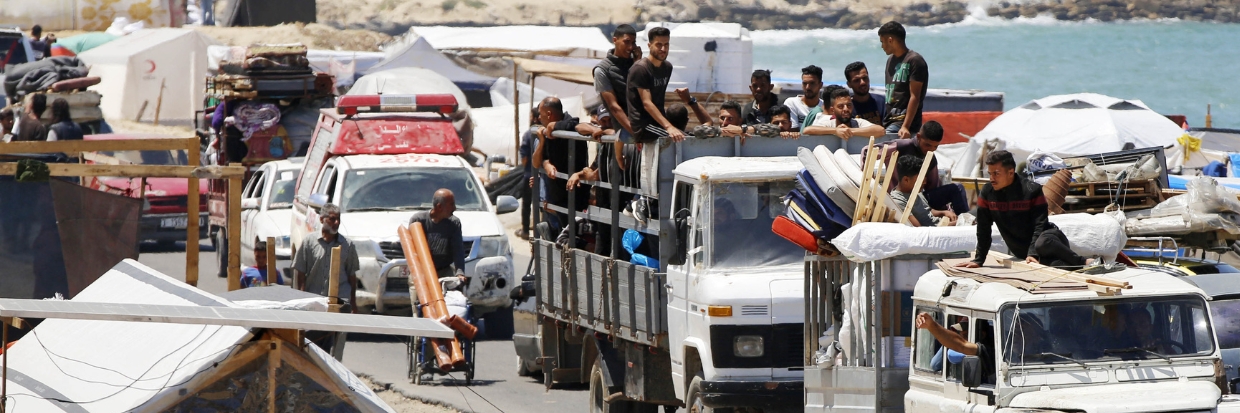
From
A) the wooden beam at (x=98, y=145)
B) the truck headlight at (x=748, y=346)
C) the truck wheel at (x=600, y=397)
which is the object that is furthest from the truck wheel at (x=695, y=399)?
the wooden beam at (x=98, y=145)

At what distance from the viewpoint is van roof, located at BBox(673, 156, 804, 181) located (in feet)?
32.6

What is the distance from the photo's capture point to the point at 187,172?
11.2m

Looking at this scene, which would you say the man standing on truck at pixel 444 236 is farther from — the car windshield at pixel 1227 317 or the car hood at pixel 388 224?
the car windshield at pixel 1227 317

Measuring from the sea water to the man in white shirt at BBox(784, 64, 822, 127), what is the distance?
51101 mm

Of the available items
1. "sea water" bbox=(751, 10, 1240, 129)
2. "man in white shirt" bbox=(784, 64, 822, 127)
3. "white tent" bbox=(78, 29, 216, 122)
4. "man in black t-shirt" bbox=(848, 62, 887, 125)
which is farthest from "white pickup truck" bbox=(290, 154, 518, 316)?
"sea water" bbox=(751, 10, 1240, 129)

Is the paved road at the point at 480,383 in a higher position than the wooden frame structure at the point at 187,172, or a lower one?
lower

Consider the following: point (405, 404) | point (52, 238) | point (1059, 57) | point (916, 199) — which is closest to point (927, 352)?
point (916, 199)

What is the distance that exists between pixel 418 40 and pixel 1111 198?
83.6ft

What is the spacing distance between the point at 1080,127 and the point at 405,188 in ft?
39.7

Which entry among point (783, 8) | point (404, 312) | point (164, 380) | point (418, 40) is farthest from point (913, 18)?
point (164, 380)

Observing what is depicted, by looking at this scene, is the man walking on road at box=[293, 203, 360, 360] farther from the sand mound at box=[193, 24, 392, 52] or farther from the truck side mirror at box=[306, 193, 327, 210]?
the sand mound at box=[193, 24, 392, 52]

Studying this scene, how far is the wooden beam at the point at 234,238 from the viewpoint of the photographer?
11.1m

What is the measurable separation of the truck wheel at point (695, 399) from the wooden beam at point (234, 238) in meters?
3.53

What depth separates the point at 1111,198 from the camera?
11.0 meters
